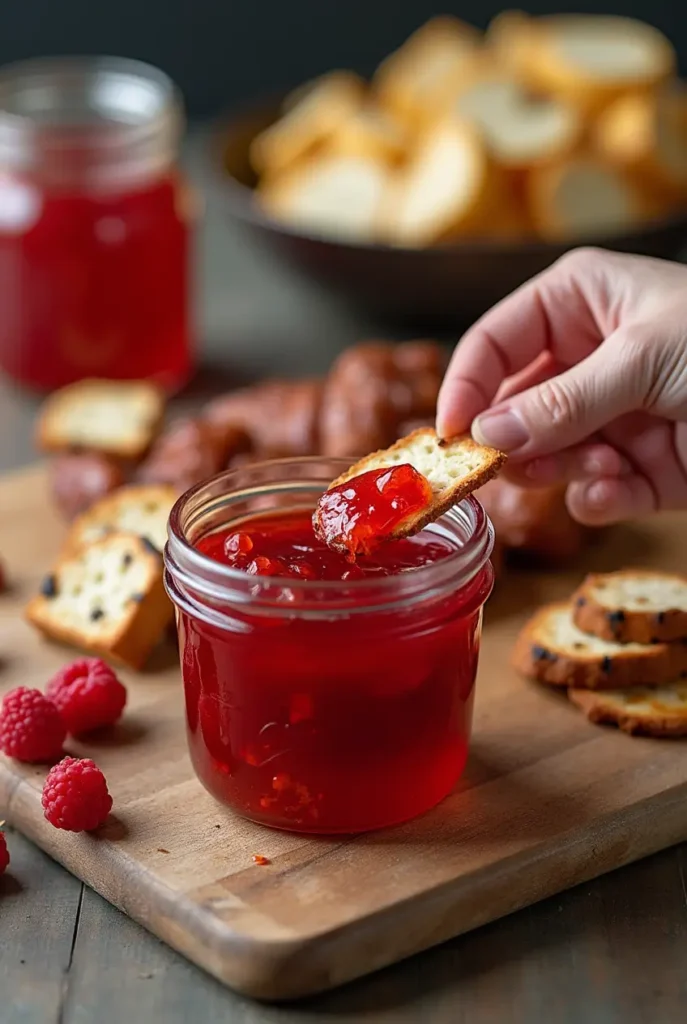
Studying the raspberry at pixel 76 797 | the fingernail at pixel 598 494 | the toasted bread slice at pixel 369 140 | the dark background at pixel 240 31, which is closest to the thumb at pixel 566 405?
the fingernail at pixel 598 494

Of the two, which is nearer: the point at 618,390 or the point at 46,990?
the point at 46,990

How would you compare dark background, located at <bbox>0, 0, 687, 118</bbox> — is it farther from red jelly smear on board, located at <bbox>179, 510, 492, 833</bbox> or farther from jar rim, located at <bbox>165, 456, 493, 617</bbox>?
red jelly smear on board, located at <bbox>179, 510, 492, 833</bbox>

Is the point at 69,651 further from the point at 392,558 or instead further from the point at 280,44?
the point at 280,44

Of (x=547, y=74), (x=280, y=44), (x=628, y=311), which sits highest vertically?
(x=628, y=311)

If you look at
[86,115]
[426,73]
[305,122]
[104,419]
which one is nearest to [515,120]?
[426,73]

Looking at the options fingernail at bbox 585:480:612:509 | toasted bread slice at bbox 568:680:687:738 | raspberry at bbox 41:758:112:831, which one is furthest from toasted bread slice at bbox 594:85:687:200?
raspberry at bbox 41:758:112:831

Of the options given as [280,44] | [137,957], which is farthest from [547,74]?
[137,957]
